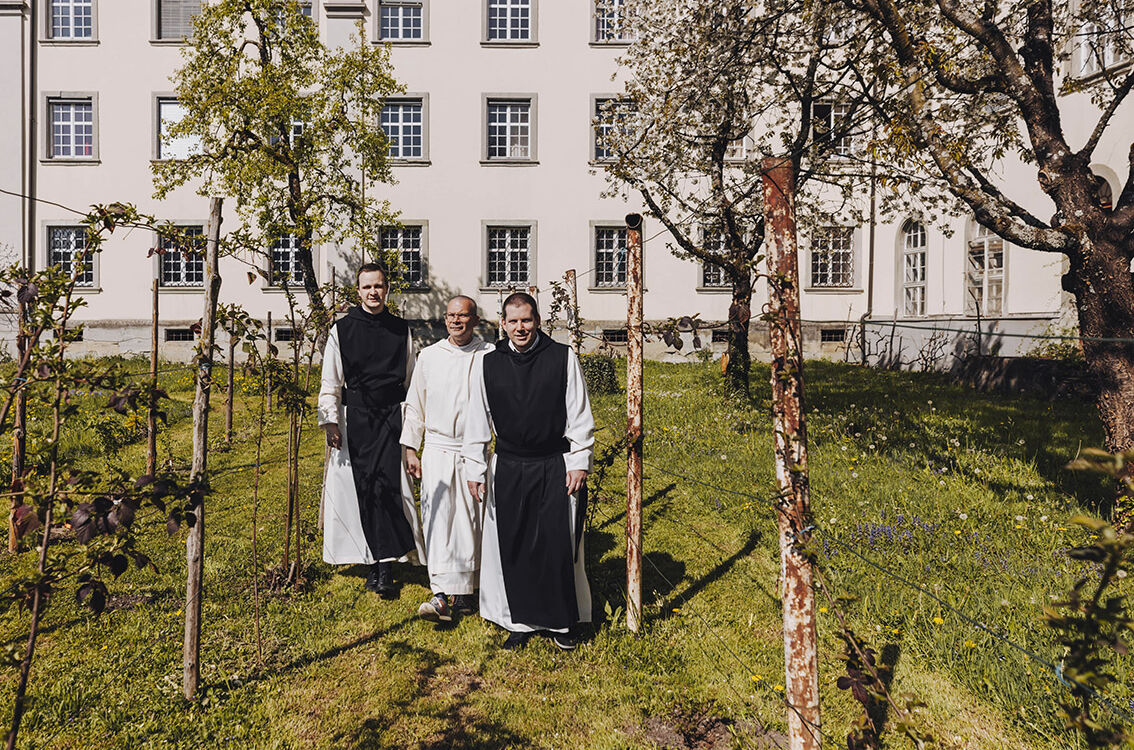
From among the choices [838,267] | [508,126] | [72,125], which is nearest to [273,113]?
[508,126]

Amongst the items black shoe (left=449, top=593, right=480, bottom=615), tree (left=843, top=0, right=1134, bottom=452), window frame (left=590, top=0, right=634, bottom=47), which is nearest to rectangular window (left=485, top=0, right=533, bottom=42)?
window frame (left=590, top=0, right=634, bottom=47)

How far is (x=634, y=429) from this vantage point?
4605 millimetres

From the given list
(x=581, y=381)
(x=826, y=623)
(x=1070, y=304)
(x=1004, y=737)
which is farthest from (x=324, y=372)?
(x=1070, y=304)

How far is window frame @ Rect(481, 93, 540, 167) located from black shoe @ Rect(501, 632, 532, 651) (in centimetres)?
1930

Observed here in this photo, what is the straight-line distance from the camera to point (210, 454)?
9727mm

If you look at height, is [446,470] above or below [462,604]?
above

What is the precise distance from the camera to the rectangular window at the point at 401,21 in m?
22.2

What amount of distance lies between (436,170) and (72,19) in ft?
37.0

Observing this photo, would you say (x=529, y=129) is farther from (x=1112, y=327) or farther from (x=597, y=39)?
(x=1112, y=327)

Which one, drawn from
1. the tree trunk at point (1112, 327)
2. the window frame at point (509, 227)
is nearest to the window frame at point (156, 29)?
the window frame at point (509, 227)

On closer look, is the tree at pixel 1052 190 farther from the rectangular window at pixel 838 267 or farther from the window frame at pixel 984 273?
the rectangular window at pixel 838 267

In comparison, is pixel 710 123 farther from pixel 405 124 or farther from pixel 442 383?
pixel 405 124

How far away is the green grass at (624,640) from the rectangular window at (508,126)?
1675 centimetres

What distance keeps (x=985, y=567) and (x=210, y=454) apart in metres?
8.78
